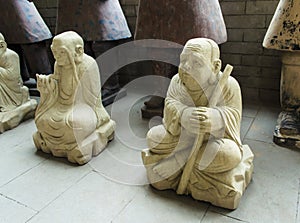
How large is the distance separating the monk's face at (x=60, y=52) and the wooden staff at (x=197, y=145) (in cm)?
109

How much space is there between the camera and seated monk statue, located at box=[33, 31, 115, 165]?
2.09 metres

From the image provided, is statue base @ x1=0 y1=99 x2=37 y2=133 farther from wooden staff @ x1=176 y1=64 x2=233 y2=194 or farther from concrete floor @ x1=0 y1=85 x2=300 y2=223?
wooden staff @ x1=176 y1=64 x2=233 y2=194

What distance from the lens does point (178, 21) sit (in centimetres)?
232

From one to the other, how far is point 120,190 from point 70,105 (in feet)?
2.53

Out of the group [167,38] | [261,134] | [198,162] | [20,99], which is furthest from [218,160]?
[20,99]

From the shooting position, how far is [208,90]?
162 cm

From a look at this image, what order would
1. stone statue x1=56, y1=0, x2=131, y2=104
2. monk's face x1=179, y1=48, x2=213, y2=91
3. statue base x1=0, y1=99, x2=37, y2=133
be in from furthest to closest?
stone statue x1=56, y1=0, x2=131, y2=104
statue base x1=0, y1=99, x2=37, y2=133
monk's face x1=179, y1=48, x2=213, y2=91

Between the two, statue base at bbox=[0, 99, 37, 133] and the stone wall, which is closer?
statue base at bbox=[0, 99, 37, 133]

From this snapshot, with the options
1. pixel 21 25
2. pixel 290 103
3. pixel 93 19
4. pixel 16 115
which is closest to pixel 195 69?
pixel 290 103

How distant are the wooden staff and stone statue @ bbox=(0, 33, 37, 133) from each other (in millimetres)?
1845

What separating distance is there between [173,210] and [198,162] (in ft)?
0.99

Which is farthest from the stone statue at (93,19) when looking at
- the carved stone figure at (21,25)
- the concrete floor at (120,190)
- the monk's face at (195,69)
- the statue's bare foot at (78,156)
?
the monk's face at (195,69)

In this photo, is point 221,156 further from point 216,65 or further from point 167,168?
point 216,65

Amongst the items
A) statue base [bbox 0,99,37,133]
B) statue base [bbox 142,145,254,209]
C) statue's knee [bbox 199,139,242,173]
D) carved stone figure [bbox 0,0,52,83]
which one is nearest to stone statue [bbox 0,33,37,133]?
statue base [bbox 0,99,37,133]
